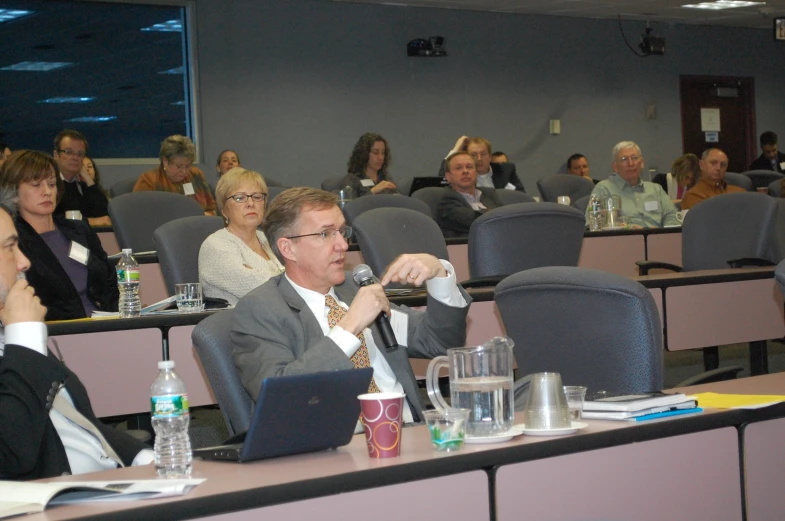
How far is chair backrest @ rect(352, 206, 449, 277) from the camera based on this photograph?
14.0ft

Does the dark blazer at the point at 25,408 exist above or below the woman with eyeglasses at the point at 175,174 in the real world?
below

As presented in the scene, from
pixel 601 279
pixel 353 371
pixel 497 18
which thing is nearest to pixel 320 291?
pixel 601 279

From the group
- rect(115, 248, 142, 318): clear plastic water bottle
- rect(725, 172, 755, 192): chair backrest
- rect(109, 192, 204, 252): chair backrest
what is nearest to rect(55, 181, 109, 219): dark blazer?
rect(109, 192, 204, 252): chair backrest

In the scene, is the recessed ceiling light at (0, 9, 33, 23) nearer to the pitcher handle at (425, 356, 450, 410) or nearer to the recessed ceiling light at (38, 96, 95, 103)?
the recessed ceiling light at (38, 96, 95, 103)

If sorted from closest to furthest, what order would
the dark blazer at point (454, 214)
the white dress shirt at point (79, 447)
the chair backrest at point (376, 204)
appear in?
the white dress shirt at point (79, 447) → the chair backrest at point (376, 204) → the dark blazer at point (454, 214)

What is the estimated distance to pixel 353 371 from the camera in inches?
69.7

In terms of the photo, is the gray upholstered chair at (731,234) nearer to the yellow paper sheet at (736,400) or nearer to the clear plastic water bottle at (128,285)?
the clear plastic water bottle at (128,285)

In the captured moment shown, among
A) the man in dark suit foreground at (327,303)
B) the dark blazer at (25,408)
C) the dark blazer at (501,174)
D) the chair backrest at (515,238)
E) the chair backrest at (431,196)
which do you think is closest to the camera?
the dark blazer at (25,408)

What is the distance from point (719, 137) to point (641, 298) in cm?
1158

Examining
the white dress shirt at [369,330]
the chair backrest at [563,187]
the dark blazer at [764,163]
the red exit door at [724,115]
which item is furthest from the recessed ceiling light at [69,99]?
the dark blazer at [764,163]

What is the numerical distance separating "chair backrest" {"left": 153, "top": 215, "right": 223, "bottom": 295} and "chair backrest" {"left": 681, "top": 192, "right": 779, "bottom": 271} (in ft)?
8.18

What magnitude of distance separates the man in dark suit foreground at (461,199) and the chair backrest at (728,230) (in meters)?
1.51

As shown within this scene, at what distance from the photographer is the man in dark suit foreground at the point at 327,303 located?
2.41 meters

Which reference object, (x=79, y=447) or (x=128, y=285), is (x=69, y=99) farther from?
(x=79, y=447)
